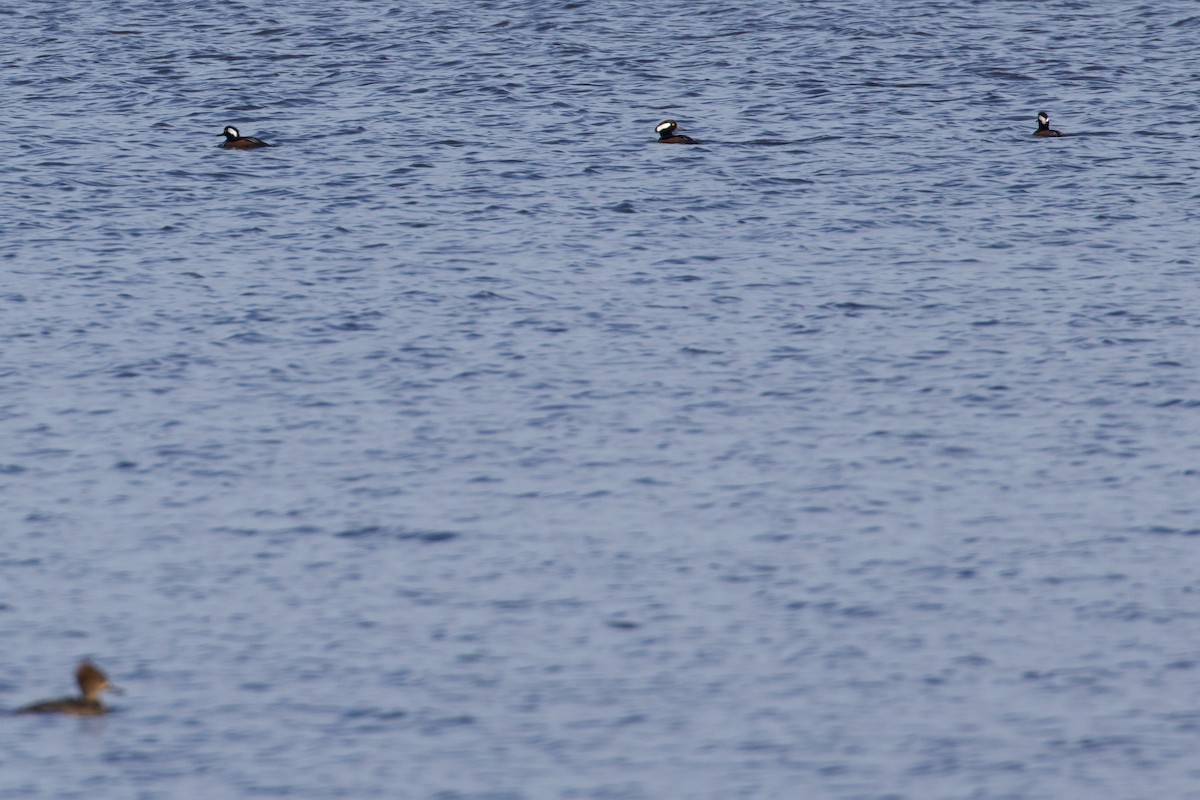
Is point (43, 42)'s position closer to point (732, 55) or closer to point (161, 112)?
point (161, 112)

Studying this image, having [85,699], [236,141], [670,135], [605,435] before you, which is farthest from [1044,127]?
[85,699]

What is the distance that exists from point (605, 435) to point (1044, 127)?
1989 cm

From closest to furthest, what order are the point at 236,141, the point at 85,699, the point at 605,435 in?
the point at 85,699
the point at 605,435
the point at 236,141

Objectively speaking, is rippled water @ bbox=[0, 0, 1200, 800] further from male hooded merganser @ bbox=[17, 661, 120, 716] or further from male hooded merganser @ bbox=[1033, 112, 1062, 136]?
male hooded merganser @ bbox=[1033, 112, 1062, 136]

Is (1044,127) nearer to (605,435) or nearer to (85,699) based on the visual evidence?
(605,435)

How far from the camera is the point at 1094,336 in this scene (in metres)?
31.4

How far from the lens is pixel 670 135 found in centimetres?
4400

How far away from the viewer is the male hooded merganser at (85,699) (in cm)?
1969

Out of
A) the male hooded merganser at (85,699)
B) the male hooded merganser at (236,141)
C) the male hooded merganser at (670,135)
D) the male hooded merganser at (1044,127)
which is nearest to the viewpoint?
the male hooded merganser at (85,699)

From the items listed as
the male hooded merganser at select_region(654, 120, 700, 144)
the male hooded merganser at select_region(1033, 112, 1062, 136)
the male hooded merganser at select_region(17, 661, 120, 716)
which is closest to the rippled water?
the male hooded merganser at select_region(17, 661, 120, 716)

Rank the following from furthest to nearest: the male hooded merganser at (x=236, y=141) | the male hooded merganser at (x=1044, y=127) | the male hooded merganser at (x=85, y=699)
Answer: the male hooded merganser at (x=236, y=141) < the male hooded merganser at (x=1044, y=127) < the male hooded merganser at (x=85, y=699)

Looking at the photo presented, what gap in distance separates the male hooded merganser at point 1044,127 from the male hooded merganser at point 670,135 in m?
7.17

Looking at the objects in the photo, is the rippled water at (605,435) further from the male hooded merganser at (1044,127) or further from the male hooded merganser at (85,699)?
the male hooded merganser at (1044,127)

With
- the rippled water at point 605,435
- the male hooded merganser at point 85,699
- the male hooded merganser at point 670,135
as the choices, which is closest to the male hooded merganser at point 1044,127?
the rippled water at point 605,435
